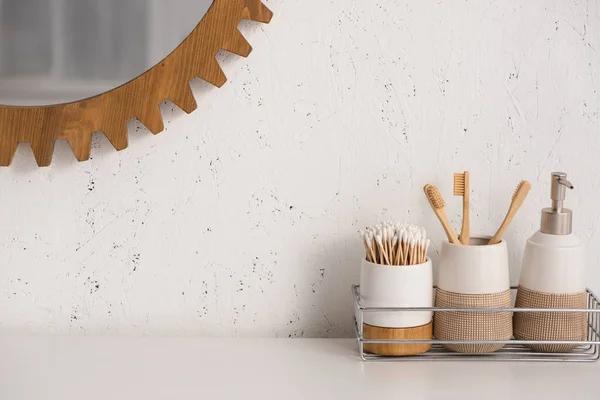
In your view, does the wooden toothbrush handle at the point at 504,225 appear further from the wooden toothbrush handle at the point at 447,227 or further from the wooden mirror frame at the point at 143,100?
the wooden mirror frame at the point at 143,100

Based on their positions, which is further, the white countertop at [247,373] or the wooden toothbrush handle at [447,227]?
the wooden toothbrush handle at [447,227]

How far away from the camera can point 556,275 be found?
94 centimetres

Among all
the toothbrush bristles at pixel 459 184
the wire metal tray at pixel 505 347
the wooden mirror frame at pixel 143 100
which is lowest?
the wire metal tray at pixel 505 347

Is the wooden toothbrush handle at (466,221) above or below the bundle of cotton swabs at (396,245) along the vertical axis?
above

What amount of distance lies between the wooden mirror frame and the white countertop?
0.26m

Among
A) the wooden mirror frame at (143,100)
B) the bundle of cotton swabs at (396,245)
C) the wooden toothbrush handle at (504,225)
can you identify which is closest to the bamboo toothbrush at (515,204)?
the wooden toothbrush handle at (504,225)

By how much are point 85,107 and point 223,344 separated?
1.20ft

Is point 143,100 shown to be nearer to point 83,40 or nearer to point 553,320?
point 83,40

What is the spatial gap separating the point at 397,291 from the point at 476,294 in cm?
10

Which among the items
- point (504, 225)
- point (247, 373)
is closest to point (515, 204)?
point (504, 225)

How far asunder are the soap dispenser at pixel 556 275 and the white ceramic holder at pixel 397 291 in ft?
0.44

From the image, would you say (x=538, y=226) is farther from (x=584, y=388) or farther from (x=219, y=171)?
(x=219, y=171)

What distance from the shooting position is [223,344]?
1.02 metres

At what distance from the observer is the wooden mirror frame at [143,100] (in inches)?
Answer: 38.3
